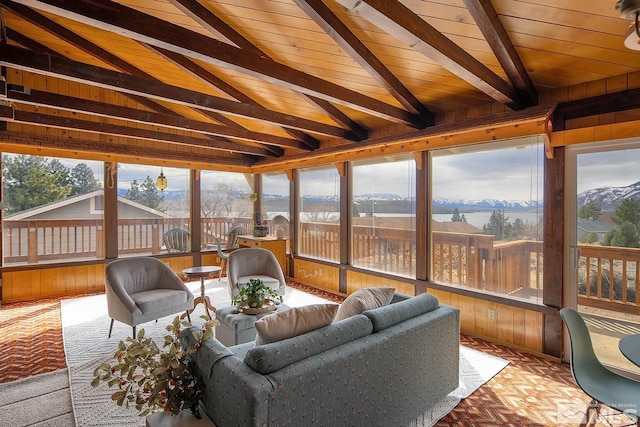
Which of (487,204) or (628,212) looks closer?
(628,212)

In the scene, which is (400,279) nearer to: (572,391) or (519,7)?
(572,391)

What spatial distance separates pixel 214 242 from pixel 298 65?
464cm

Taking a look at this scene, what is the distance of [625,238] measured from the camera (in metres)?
2.87

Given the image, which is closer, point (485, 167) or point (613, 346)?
point (613, 346)

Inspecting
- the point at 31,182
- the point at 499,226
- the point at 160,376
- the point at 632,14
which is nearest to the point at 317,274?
the point at 499,226

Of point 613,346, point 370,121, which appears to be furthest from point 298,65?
point 613,346

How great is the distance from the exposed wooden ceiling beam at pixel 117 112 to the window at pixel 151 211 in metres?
2.29

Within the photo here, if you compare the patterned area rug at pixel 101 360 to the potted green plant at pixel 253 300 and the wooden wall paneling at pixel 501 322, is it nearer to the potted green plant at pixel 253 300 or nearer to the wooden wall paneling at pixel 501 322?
the wooden wall paneling at pixel 501 322

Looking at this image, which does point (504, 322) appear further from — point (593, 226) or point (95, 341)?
point (95, 341)

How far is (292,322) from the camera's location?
6.28 ft

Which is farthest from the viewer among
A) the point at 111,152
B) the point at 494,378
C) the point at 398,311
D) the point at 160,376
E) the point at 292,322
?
the point at 111,152

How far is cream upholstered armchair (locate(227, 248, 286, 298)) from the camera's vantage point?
440 cm

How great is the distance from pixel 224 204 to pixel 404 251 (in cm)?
417

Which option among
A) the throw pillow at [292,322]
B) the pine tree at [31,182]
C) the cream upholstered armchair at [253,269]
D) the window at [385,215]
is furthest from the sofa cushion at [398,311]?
the pine tree at [31,182]
